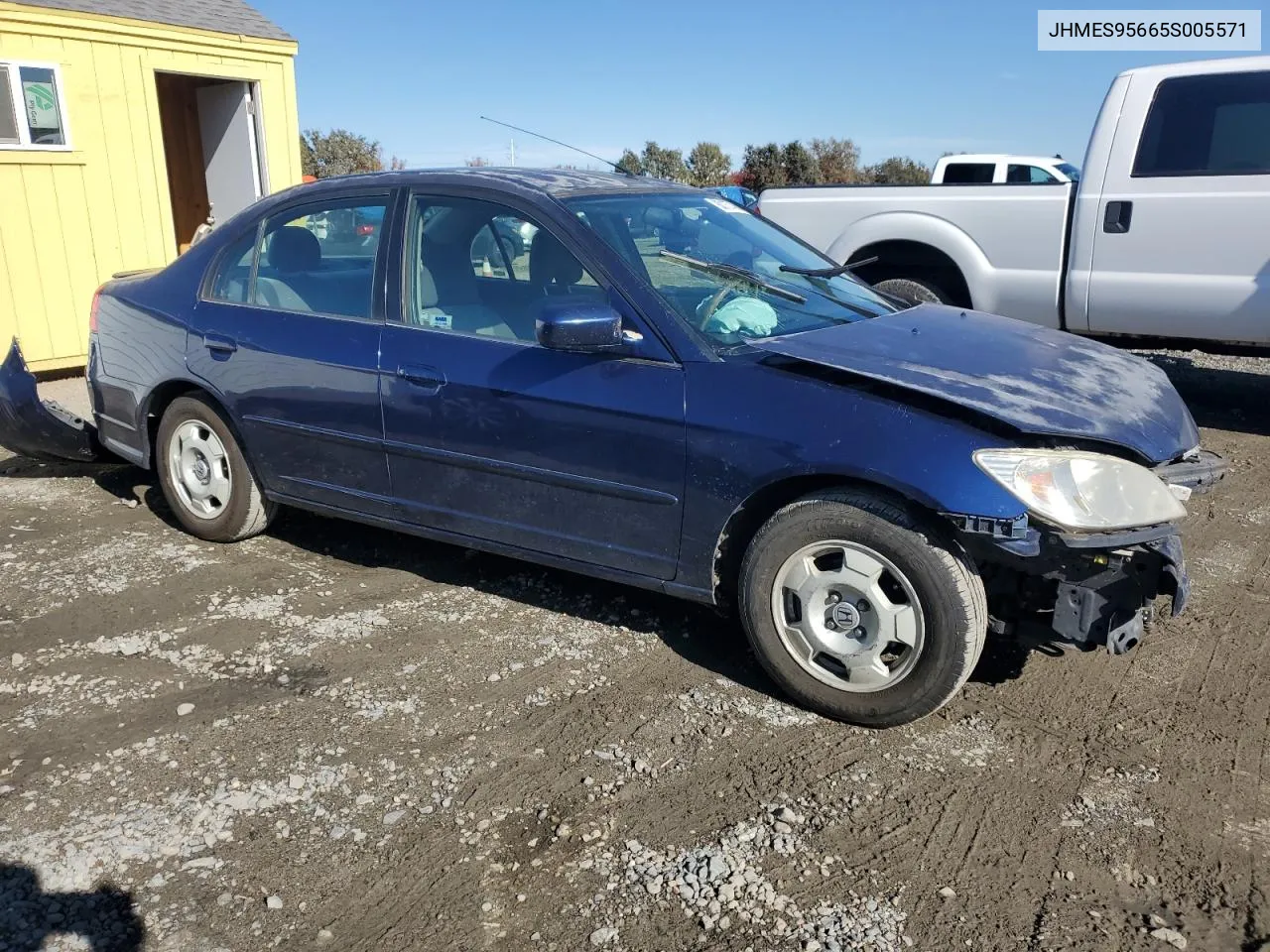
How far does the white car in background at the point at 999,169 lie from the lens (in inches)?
571

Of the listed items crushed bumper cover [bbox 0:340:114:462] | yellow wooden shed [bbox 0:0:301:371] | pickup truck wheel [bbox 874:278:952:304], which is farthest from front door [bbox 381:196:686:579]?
yellow wooden shed [bbox 0:0:301:371]

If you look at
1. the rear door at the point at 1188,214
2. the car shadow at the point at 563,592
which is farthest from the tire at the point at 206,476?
the rear door at the point at 1188,214

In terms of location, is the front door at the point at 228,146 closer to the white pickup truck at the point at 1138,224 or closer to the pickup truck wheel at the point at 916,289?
the white pickup truck at the point at 1138,224

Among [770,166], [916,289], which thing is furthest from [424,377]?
[770,166]

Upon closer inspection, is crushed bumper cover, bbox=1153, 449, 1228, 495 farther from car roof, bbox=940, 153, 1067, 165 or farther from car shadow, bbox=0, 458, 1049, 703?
car roof, bbox=940, 153, 1067, 165

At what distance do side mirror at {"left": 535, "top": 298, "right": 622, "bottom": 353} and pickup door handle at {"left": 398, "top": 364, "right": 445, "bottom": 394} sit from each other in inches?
22.6

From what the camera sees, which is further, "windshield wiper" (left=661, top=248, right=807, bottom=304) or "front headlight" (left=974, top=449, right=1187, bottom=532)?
"windshield wiper" (left=661, top=248, right=807, bottom=304)

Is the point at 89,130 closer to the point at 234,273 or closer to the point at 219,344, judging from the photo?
the point at 234,273

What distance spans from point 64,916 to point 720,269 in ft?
9.51

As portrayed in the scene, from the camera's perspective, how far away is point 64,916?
8.08ft

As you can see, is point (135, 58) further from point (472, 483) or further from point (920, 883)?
point (920, 883)

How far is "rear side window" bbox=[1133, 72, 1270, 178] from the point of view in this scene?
6191 millimetres

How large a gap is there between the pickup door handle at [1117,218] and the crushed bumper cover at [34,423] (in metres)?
6.15

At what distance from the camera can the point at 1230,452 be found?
6328 millimetres
